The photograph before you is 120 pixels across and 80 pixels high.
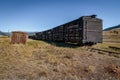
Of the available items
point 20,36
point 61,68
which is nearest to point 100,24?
point 20,36

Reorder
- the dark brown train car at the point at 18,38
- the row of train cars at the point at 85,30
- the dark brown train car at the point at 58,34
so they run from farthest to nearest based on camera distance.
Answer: the dark brown train car at the point at 58,34 < the row of train cars at the point at 85,30 < the dark brown train car at the point at 18,38

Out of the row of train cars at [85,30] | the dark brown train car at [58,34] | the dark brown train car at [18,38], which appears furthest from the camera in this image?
the dark brown train car at [58,34]

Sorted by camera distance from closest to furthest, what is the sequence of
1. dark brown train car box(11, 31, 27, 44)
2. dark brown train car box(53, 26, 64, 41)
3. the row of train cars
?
1. dark brown train car box(11, 31, 27, 44)
2. the row of train cars
3. dark brown train car box(53, 26, 64, 41)

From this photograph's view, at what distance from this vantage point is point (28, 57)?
564 inches

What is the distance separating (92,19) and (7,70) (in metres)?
16.6

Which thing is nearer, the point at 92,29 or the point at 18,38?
the point at 18,38

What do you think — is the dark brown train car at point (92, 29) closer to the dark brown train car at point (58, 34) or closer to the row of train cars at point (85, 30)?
the row of train cars at point (85, 30)

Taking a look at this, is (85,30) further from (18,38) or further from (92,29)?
(18,38)

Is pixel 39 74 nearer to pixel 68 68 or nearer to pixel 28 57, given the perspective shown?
pixel 68 68

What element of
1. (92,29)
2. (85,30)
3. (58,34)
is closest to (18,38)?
(85,30)

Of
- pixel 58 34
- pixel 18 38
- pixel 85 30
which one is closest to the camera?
pixel 18 38

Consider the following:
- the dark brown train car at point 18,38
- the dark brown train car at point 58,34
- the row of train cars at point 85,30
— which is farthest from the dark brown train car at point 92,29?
the dark brown train car at point 18,38

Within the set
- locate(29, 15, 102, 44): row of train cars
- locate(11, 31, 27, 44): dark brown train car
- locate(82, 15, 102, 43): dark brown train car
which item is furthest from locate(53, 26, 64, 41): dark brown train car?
locate(11, 31, 27, 44): dark brown train car

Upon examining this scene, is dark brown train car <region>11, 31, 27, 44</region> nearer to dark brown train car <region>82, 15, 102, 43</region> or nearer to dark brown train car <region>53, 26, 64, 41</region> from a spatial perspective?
dark brown train car <region>82, 15, 102, 43</region>
